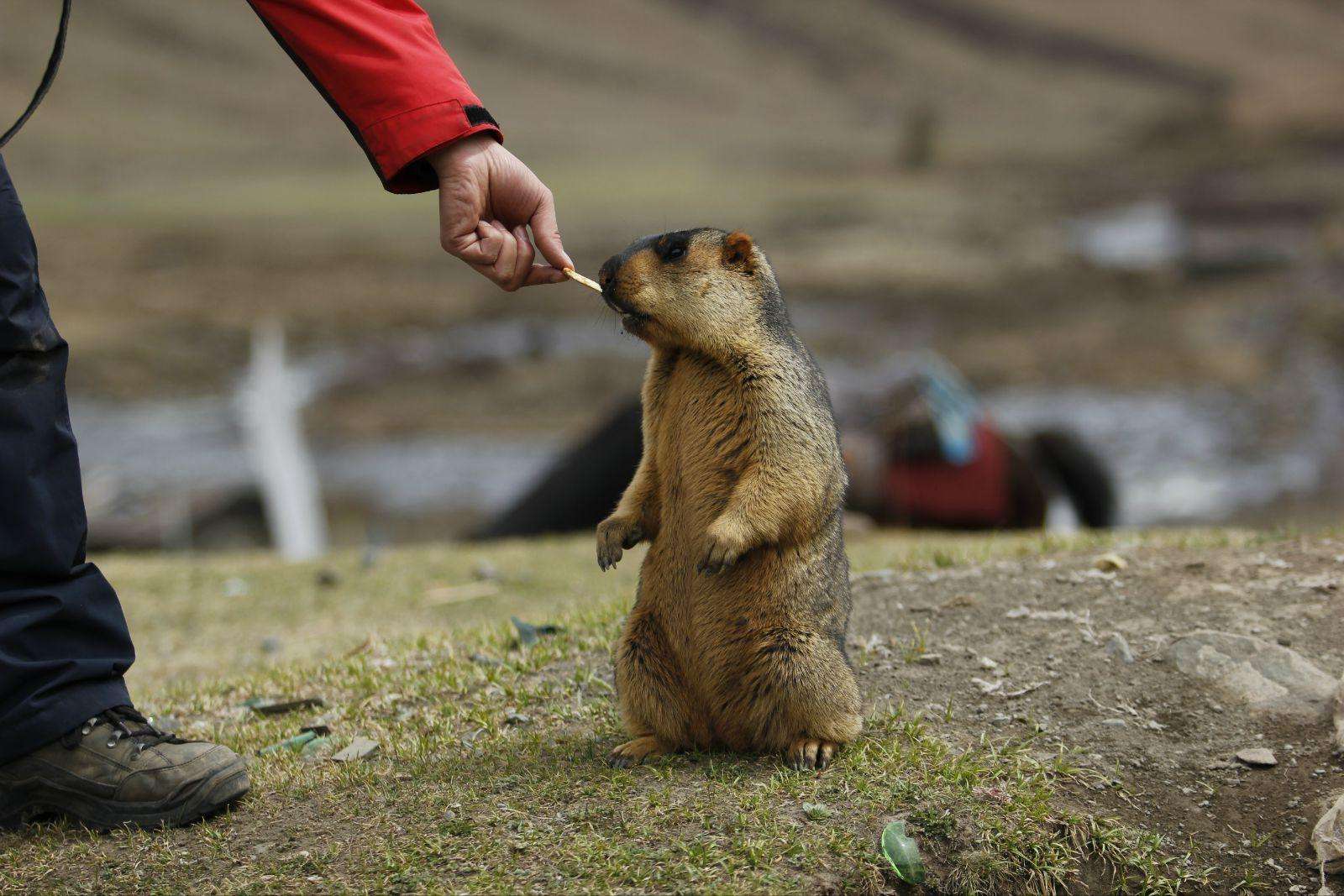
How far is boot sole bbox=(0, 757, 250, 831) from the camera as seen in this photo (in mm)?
3434

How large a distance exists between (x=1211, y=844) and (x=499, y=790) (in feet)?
6.53

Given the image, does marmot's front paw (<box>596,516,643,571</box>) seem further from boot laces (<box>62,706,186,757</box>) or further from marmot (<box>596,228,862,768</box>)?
boot laces (<box>62,706,186,757</box>)

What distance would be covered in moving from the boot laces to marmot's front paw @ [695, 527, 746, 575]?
1547mm

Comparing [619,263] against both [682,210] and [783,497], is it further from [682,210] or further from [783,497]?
[682,210]

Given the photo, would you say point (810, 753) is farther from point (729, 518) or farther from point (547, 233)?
point (547, 233)

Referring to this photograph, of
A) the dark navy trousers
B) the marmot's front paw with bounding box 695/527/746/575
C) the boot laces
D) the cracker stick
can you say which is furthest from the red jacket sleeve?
the boot laces

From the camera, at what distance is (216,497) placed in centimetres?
1145

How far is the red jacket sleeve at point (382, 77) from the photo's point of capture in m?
3.47

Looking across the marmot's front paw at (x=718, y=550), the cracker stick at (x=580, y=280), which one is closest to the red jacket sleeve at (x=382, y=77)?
the cracker stick at (x=580, y=280)

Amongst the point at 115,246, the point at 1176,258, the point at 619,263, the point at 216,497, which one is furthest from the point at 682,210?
the point at 619,263

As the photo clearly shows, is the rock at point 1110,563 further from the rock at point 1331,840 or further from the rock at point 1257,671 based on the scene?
the rock at point 1331,840

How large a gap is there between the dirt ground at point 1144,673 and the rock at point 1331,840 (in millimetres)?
56

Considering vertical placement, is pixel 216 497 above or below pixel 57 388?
below

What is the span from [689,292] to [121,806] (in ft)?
6.82
